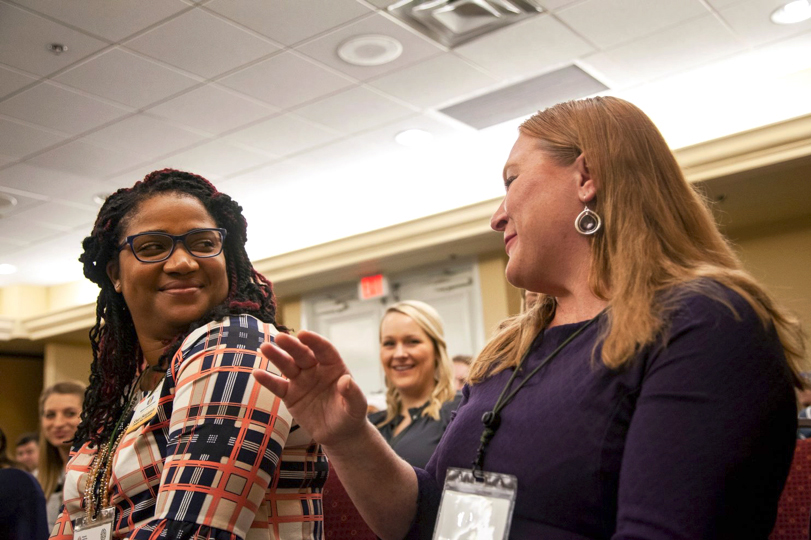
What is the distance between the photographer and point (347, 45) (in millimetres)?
4230

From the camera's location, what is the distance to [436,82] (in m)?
4.75

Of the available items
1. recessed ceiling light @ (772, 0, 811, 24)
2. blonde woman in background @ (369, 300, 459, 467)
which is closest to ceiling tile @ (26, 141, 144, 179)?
blonde woman in background @ (369, 300, 459, 467)

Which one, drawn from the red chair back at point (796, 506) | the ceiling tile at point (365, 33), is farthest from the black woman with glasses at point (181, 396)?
the ceiling tile at point (365, 33)

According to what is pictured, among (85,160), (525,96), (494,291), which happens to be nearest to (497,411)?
(525,96)

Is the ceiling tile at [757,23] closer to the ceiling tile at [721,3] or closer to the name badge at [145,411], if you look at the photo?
the ceiling tile at [721,3]

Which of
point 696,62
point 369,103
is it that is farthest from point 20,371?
point 696,62

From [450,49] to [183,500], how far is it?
3.55 metres

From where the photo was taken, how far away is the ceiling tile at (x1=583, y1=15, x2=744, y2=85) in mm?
4332

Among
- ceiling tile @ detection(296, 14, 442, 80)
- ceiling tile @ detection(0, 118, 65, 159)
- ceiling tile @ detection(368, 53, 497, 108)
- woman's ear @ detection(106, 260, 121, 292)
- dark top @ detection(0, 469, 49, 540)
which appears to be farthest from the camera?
ceiling tile @ detection(0, 118, 65, 159)

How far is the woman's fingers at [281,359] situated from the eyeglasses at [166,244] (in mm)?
532

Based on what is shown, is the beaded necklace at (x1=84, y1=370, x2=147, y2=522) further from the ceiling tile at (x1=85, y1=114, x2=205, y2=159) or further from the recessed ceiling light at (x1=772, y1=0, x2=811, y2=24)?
the recessed ceiling light at (x1=772, y1=0, x2=811, y2=24)

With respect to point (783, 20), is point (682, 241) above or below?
below

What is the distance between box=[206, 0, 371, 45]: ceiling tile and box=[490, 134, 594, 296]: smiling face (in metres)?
2.81

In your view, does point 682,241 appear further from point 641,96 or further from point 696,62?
point 641,96
